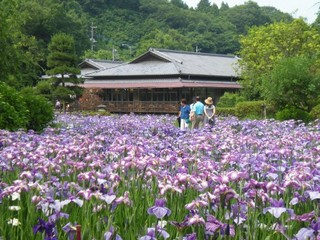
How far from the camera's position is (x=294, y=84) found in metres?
23.3

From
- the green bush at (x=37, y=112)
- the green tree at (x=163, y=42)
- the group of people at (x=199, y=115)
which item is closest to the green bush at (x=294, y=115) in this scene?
the group of people at (x=199, y=115)

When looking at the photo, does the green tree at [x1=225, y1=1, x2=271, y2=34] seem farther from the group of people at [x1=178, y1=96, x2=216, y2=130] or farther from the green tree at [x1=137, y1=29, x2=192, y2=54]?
the group of people at [x1=178, y1=96, x2=216, y2=130]

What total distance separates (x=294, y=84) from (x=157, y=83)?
17644mm

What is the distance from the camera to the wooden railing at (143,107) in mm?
39094

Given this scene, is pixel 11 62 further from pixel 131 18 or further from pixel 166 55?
pixel 131 18

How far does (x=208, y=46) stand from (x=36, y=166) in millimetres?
82887

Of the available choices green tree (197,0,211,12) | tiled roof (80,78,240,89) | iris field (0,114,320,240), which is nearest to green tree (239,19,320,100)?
tiled roof (80,78,240,89)

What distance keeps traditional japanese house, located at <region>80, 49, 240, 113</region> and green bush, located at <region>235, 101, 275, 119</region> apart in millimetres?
9721

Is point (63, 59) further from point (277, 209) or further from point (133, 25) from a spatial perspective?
point (133, 25)

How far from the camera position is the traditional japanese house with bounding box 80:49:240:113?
4000 centimetres

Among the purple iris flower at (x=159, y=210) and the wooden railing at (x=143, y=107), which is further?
the wooden railing at (x=143, y=107)

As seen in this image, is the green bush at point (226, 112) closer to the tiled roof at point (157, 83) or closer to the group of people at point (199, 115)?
the tiled roof at point (157, 83)

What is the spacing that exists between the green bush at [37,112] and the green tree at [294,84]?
12.6m

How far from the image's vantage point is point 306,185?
367 cm
